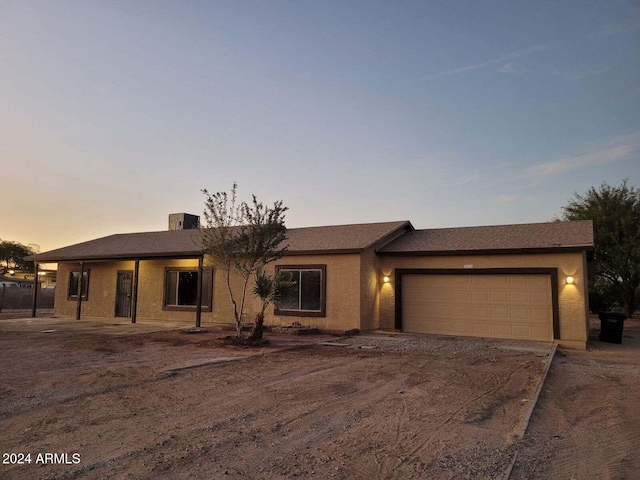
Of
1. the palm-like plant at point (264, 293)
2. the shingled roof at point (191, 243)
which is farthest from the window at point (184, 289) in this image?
the palm-like plant at point (264, 293)

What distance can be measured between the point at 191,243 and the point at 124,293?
14.8 feet

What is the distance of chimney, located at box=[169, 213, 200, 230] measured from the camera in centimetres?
2672

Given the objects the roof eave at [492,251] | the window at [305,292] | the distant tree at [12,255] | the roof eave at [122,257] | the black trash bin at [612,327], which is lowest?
the black trash bin at [612,327]

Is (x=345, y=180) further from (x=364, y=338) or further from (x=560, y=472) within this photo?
(x=560, y=472)

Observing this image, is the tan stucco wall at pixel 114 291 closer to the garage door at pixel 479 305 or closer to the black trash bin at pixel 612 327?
the garage door at pixel 479 305

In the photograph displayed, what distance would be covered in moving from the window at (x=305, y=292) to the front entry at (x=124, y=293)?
857cm

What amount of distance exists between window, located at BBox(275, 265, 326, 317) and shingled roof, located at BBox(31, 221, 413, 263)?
69 cm

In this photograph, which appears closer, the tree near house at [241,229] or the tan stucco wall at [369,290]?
the tree near house at [241,229]

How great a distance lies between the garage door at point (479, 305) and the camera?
43.6 ft

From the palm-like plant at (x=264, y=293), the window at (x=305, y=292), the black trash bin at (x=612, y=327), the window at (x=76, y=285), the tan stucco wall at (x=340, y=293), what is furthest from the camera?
the window at (x=76, y=285)

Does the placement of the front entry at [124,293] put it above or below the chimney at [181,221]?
below

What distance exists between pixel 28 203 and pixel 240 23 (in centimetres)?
1757

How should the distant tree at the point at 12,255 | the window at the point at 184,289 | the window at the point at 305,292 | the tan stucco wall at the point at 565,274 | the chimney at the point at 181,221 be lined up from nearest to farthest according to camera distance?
the tan stucco wall at the point at 565,274
the window at the point at 305,292
the window at the point at 184,289
the chimney at the point at 181,221
the distant tree at the point at 12,255

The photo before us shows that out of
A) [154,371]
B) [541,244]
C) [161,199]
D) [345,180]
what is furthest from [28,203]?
[541,244]
